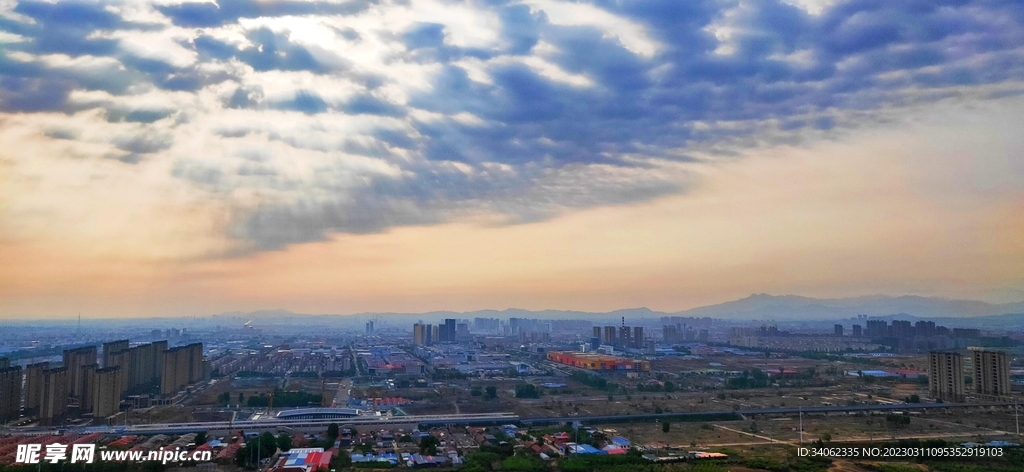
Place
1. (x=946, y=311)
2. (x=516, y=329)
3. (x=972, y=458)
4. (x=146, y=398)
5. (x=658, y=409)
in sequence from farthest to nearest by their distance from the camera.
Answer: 1. (x=516, y=329)
2. (x=946, y=311)
3. (x=146, y=398)
4. (x=658, y=409)
5. (x=972, y=458)

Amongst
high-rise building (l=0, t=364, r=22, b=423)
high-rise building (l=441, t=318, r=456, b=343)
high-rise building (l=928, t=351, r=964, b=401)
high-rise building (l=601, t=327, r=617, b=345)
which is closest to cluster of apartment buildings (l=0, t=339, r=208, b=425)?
high-rise building (l=0, t=364, r=22, b=423)

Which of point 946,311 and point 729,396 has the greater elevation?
point 946,311

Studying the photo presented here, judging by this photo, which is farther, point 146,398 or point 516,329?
point 516,329

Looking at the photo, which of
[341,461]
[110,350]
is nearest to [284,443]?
[341,461]

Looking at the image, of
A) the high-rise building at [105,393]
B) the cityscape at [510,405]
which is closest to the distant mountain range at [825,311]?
the cityscape at [510,405]

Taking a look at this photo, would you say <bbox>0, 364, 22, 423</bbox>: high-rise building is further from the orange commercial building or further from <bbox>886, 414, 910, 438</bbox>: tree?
<bbox>886, 414, 910, 438</bbox>: tree

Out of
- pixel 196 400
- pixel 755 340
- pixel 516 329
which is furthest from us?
pixel 516 329

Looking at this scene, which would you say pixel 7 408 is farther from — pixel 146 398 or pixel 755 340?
pixel 755 340

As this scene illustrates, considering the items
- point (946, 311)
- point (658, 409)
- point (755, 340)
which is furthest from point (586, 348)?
point (658, 409)
